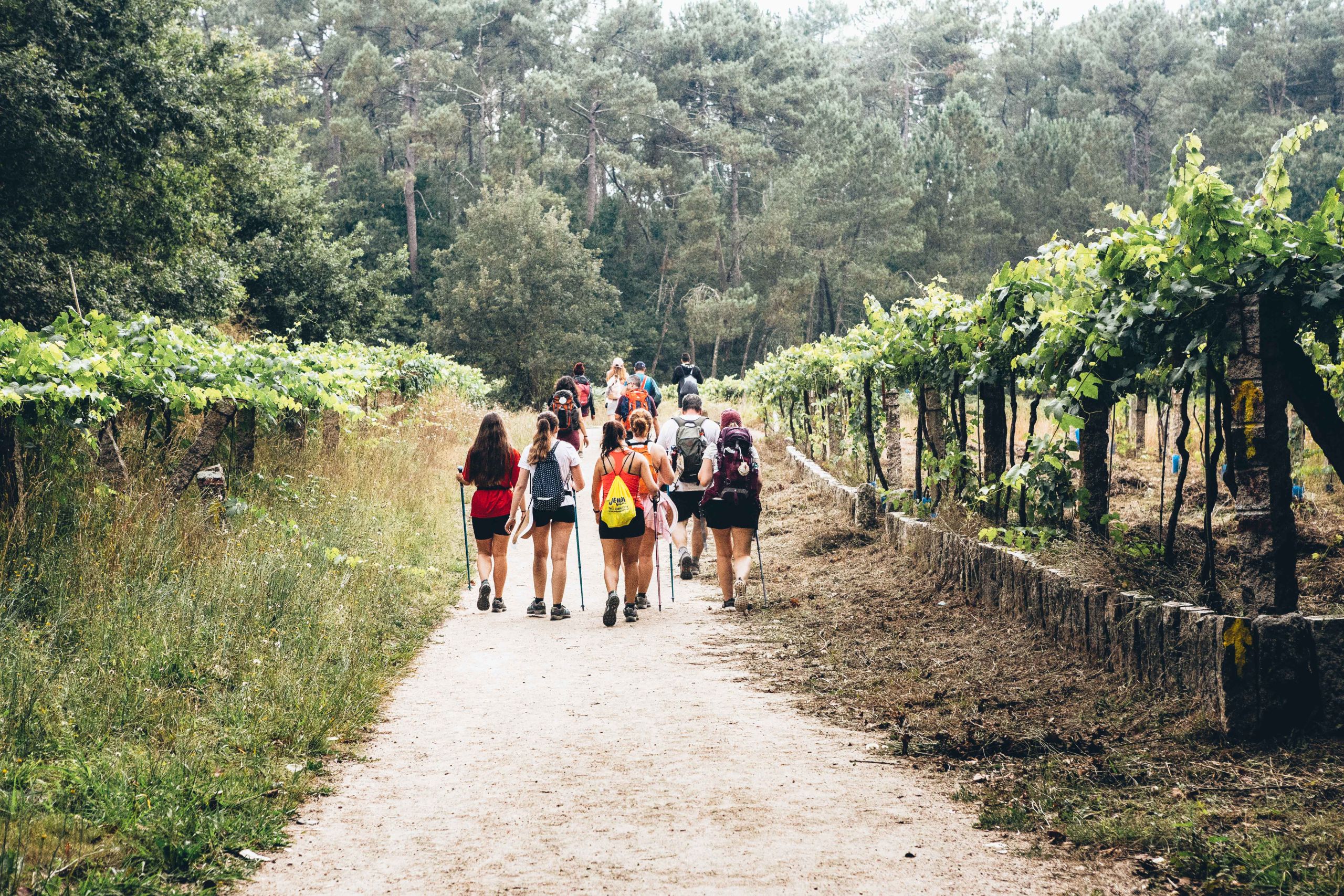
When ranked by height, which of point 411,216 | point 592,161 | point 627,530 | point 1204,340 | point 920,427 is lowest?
point 627,530

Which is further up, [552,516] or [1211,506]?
[1211,506]

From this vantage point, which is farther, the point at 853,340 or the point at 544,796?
the point at 853,340

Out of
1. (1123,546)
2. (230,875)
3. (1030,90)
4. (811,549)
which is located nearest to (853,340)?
(811,549)

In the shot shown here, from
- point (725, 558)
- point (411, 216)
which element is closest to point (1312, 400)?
point (725, 558)

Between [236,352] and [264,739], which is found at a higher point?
[236,352]

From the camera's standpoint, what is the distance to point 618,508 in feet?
30.7

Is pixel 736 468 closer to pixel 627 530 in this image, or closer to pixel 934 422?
pixel 627 530

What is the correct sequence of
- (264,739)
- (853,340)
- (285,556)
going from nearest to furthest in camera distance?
1. (264,739)
2. (285,556)
3. (853,340)

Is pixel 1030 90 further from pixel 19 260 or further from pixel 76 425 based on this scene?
pixel 76 425

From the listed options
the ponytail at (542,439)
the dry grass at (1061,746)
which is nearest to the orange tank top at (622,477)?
the ponytail at (542,439)

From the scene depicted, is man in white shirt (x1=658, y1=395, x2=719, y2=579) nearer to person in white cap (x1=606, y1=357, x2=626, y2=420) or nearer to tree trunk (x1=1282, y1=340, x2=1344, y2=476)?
tree trunk (x1=1282, y1=340, x2=1344, y2=476)

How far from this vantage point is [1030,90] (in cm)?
6800

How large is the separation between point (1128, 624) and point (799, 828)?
2339mm

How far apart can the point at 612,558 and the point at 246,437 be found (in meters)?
4.22
